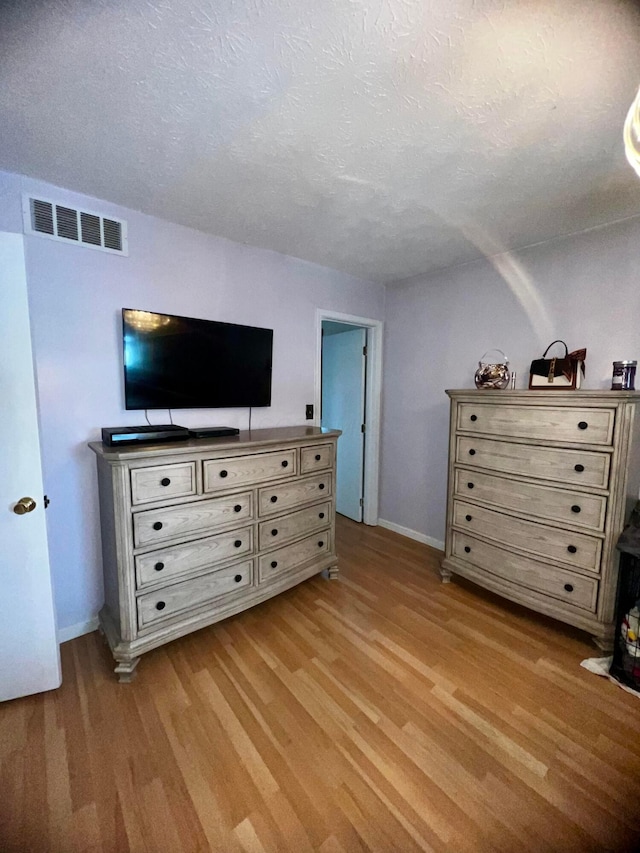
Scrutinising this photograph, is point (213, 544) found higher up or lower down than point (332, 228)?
lower down

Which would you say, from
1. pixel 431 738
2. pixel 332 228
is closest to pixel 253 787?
pixel 431 738

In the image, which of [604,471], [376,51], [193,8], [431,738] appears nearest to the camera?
[193,8]

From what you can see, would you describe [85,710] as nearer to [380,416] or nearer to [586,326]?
[380,416]

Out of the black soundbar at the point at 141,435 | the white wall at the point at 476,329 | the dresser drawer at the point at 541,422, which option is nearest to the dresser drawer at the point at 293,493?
the black soundbar at the point at 141,435

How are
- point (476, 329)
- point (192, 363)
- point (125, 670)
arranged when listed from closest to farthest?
point (125, 670), point (192, 363), point (476, 329)

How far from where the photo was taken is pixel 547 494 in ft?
6.47

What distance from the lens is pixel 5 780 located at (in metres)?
1.21

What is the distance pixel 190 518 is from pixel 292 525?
0.70 m

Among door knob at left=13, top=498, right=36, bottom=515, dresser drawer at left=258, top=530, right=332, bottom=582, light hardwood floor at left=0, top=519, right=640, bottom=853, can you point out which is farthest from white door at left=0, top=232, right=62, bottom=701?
dresser drawer at left=258, top=530, right=332, bottom=582

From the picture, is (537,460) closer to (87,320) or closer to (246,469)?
(246,469)

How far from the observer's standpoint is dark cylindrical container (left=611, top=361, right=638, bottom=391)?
6.05 feet

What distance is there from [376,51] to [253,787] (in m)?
2.44

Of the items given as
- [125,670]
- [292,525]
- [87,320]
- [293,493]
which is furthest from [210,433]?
[125,670]

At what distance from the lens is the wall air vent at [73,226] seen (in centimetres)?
168
